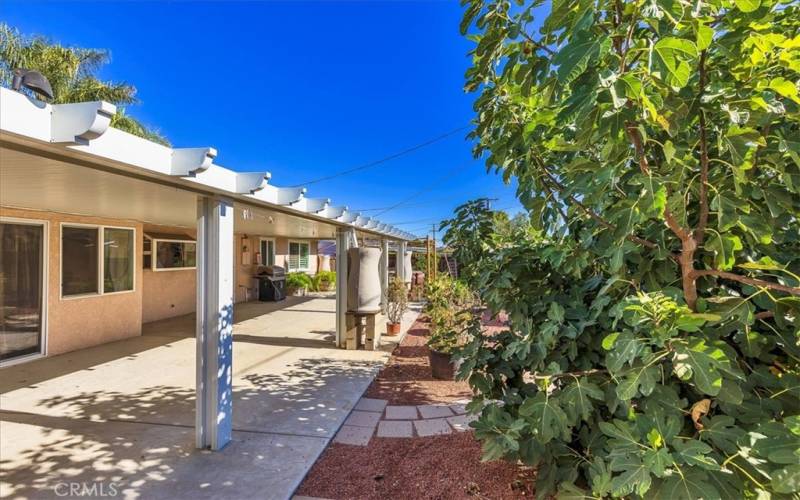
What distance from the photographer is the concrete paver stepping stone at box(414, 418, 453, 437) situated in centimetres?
370

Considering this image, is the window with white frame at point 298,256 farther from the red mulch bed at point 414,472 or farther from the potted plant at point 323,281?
the red mulch bed at point 414,472

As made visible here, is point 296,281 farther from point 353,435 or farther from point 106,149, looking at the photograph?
point 106,149

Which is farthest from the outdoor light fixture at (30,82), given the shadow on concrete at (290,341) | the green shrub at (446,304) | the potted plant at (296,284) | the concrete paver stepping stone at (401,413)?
the potted plant at (296,284)

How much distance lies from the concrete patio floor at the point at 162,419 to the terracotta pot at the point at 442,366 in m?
0.92

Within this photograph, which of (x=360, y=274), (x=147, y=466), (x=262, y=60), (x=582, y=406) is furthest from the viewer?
(x=262, y=60)

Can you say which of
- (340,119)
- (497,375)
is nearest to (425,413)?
(497,375)

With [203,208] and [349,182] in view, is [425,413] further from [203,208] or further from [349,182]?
[349,182]

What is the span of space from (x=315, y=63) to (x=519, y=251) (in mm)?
11836

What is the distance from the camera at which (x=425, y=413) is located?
13.8 feet

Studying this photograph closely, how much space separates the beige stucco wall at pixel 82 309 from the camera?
20.0 ft

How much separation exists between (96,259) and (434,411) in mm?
6783

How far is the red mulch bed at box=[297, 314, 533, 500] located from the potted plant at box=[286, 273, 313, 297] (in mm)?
12987

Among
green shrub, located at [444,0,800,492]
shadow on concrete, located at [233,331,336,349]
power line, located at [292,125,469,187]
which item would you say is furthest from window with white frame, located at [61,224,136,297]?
power line, located at [292,125,469,187]

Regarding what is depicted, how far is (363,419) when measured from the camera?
4.06 metres
